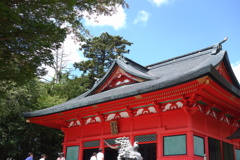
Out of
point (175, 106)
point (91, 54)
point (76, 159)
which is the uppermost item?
point (91, 54)

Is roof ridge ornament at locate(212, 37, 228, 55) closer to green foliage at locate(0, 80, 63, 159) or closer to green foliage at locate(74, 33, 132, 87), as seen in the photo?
green foliage at locate(0, 80, 63, 159)

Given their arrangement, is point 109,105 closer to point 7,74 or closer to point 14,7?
point 7,74

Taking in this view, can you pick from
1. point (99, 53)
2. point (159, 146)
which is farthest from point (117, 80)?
point (99, 53)

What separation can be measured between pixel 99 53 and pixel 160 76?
2254 centimetres

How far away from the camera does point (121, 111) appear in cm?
1046

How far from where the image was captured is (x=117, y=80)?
41.9 ft

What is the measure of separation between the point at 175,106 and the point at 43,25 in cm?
503

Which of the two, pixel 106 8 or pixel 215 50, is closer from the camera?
pixel 106 8

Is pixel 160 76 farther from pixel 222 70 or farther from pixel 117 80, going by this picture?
pixel 222 70

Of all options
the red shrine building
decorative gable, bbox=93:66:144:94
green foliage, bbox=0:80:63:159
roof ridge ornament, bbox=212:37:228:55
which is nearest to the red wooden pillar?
the red shrine building

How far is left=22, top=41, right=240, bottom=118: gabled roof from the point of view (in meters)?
7.45

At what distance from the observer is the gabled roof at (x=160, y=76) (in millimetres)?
7453

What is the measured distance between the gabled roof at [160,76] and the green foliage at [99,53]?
55.1 feet

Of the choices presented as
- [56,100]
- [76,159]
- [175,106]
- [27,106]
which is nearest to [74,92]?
[56,100]
